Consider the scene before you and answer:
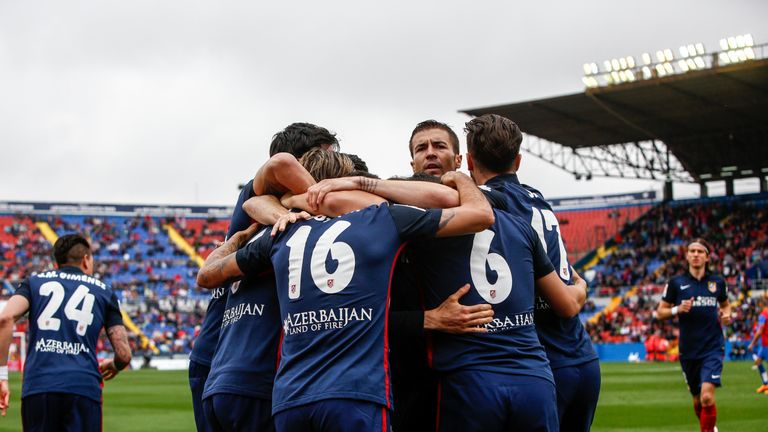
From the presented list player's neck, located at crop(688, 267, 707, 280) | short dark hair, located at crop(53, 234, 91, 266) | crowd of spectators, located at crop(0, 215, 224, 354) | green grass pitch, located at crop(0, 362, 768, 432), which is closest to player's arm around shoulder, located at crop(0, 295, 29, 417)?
short dark hair, located at crop(53, 234, 91, 266)

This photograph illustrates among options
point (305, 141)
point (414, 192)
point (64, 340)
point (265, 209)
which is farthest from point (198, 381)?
point (64, 340)

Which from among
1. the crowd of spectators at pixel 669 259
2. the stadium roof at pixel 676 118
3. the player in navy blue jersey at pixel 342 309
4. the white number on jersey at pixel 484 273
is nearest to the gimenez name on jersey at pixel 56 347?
the player in navy blue jersey at pixel 342 309

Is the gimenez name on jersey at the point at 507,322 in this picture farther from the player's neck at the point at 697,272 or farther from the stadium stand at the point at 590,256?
the stadium stand at the point at 590,256

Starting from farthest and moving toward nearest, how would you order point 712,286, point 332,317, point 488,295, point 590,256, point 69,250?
point 590,256 < point 712,286 < point 69,250 < point 488,295 < point 332,317

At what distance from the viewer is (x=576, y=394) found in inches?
208

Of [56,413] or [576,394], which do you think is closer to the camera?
[576,394]

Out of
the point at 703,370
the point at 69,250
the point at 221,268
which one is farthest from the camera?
the point at 703,370

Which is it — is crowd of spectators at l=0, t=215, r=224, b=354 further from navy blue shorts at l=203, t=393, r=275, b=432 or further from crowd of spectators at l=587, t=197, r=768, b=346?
navy blue shorts at l=203, t=393, r=275, b=432

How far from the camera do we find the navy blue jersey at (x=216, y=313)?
5363 mm

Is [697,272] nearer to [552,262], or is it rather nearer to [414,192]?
[552,262]

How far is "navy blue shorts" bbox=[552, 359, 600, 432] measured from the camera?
17.2ft

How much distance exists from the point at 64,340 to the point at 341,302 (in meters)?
3.81

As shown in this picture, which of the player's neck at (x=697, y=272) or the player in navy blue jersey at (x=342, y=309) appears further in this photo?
the player's neck at (x=697, y=272)

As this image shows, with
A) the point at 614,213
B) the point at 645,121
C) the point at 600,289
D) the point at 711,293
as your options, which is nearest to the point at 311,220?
the point at 711,293
